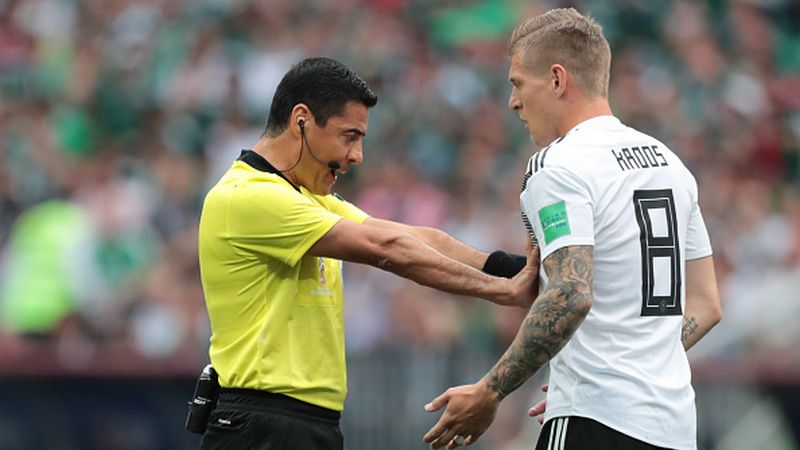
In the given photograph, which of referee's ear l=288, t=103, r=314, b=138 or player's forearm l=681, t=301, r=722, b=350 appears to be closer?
player's forearm l=681, t=301, r=722, b=350

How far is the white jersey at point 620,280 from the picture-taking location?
5371 mm

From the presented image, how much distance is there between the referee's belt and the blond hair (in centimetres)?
154

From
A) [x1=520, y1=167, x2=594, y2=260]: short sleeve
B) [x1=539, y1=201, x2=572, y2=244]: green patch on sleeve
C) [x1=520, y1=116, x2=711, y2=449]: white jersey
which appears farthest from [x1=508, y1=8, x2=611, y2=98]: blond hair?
[x1=539, y1=201, x2=572, y2=244]: green patch on sleeve

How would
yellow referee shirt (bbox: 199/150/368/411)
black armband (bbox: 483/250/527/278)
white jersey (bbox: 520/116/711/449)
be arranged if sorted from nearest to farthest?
white jersey (bbox: 520/116/711/449) < yellow referee shirt (bbox: 199/150/368/411) < black armband (bbox: 483/250/527/278)

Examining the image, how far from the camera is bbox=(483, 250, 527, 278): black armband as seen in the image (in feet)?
20.6

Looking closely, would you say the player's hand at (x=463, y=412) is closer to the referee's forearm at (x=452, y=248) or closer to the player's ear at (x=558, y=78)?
the referee's forearm at (x=452, y=248)

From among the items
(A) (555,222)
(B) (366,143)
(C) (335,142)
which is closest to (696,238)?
(A) (555,222)

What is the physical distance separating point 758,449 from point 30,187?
661cm

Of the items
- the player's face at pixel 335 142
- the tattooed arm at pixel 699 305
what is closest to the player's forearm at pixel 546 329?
the tattooed arm at pixel 699 305

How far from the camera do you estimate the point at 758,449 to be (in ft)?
34.5

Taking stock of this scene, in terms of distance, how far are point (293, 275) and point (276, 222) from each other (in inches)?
9.3

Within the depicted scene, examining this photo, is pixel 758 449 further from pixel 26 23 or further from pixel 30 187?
pixel 26 23

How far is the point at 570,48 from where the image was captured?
557cm

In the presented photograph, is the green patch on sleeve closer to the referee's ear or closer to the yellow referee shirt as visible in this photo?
the yellow referee shirt
